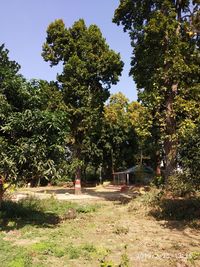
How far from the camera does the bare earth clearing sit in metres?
8.71

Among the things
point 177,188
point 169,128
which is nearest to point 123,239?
point 177,188

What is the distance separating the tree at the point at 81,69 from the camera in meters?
28.7

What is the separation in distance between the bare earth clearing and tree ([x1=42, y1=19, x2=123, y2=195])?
13.8m

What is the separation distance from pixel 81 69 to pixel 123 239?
19289mm

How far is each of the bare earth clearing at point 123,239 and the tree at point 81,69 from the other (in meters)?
13.8

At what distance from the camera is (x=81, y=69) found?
93.8 feet

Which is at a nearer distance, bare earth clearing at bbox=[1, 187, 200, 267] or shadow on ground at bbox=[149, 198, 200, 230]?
bare earth clearing at bbox=[1, 187, 200, 267]

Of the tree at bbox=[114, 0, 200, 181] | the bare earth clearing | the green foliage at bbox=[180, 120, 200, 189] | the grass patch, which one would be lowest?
the bare earth clearing

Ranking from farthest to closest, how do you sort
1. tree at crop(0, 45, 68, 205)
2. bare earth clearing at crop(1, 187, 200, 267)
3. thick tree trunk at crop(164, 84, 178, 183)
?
thick tree trunk at crop(164, 84, 178, 183)
tree at crop(0, 45, 68, 205)
bare earth clearing at crop(1, 187, 200, 267)

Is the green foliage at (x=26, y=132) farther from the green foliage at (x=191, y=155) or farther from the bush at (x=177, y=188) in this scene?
the bush at (x=177, y=188)

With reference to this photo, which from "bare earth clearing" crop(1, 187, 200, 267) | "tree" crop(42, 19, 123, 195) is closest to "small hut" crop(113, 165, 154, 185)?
"tree" crop(42, 19, 123, 195)

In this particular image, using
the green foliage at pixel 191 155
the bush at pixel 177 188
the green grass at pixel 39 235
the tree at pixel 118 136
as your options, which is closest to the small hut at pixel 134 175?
the tree at pixel 118 136

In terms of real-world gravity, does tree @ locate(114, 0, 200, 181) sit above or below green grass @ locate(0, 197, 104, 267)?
above

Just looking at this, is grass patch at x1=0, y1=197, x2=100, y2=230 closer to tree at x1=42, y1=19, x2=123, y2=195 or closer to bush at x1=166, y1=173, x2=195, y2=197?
bush at x1=166, y1=173, x2=195, y2=197
